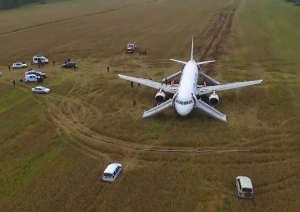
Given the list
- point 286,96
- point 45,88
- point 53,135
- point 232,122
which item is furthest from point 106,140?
point 286,96

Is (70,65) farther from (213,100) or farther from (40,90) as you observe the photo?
(213,100)

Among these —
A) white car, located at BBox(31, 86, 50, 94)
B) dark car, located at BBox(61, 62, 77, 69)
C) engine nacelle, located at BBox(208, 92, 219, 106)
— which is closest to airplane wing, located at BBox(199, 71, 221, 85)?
engine nacelle, located at BBox(208, 92, 219, 106)

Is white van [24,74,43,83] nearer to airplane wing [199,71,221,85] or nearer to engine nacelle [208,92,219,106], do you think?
airplane wing [199,71,221,85]

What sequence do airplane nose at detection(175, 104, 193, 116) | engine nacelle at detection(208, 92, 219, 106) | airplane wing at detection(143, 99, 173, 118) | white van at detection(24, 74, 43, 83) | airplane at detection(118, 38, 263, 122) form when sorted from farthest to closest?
white van at detection(24, 74, 43, 83) → engine nacelle at detection(208, 92, 219, 106) → airplane wing at detection(143, 99, 173, 118) → airplane at detection(118, 38, 263, 122) → airplane nose at detection(175, 104, 193, 116)

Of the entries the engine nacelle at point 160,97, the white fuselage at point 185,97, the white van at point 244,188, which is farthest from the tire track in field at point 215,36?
the white van at point 244,188

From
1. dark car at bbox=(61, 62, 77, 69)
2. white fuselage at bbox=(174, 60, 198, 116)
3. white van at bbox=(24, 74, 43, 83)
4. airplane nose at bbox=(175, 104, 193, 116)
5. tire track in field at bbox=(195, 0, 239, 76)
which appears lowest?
tire track in field at bbox=(195, 0, 239, 76)

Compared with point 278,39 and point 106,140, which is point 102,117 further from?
point 278,39
